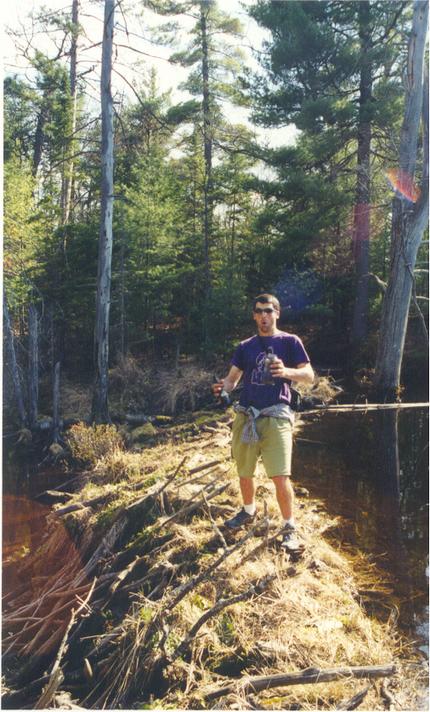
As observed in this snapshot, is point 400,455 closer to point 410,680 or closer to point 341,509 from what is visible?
point 341,509

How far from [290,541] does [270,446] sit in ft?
2.40

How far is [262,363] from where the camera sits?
3.73m

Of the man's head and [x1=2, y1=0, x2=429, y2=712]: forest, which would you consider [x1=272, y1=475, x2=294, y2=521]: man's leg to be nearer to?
[x1=2, y1=0, x2=429, y2=712]: forest

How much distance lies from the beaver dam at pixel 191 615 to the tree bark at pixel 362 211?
923 cm

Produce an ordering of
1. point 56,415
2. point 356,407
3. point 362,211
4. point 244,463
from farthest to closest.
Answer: point 362,211
point 56,415
point 356,407
point 244,463

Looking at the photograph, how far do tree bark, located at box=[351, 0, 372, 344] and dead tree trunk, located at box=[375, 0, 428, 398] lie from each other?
1633 mm

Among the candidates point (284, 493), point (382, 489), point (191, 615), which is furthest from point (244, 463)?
point (382, 489)

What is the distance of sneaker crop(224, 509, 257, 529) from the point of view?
4.04m

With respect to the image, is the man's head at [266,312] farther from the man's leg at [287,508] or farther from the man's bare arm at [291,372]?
the man's leg at [287,508]

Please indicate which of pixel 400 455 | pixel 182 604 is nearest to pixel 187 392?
pixel 400 455

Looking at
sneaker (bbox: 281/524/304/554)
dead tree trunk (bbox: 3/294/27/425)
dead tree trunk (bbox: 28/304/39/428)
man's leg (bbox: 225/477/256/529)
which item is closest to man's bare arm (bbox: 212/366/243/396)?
man's leg (bbox: 225/477/256/529)

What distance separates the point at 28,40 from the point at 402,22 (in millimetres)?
8118

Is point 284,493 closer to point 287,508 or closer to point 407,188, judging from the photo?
point 287,508

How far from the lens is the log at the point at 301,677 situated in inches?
108
